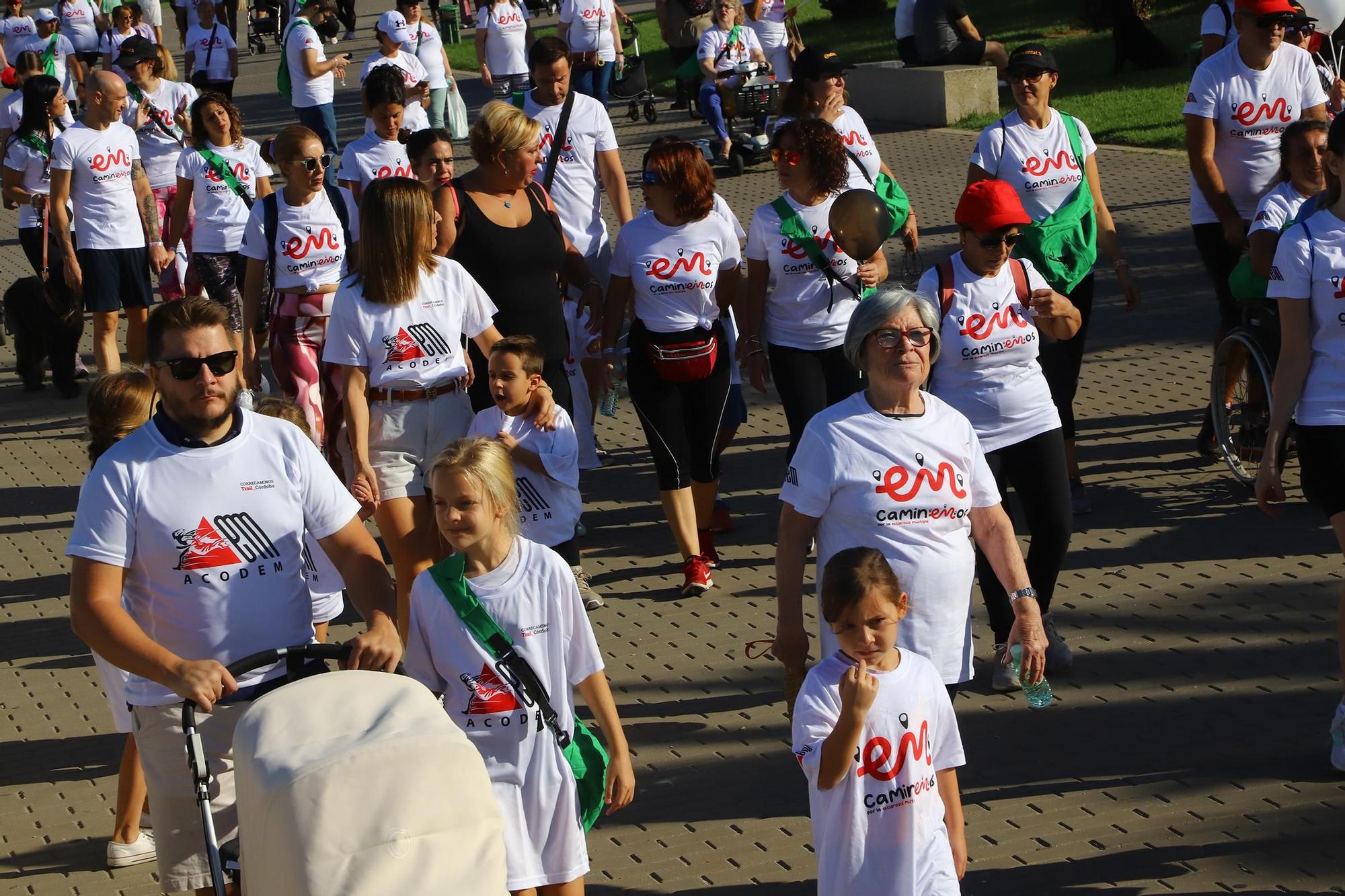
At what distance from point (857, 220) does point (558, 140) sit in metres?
2.58

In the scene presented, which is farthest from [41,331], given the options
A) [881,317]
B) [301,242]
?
[881,317]

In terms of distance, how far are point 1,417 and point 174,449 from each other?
8572mm

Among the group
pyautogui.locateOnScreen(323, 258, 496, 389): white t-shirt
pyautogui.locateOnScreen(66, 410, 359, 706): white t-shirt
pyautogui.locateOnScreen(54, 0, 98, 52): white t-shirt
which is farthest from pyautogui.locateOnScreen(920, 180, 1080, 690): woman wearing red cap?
pyautogui.locateOnScreen(54, 0, 98, 52): white t-shirt

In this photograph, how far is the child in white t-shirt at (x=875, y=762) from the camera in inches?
165

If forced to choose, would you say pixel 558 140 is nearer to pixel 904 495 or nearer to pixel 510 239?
pixel 510 239

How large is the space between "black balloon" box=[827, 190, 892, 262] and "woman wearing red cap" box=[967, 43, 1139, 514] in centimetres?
90

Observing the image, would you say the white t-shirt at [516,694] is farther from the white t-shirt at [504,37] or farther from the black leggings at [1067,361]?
the white t-shirt at [504,37]

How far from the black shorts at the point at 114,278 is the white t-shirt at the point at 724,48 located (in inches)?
350

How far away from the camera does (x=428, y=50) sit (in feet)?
59.4

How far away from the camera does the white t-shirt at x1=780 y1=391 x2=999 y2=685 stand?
15.7ft

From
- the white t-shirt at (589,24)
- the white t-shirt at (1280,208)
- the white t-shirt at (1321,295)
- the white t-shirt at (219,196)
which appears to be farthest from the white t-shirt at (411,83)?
the white t-shirt at (1321,295)

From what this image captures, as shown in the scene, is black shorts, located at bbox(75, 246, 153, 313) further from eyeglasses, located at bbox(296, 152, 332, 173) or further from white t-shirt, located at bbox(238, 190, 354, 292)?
eyeglasses, located at bbox(296, 152, 332, 173)

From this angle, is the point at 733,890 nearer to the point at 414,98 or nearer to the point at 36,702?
the point at 36,702

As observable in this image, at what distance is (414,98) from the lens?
14.2 metres
